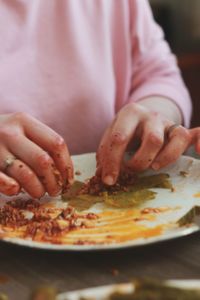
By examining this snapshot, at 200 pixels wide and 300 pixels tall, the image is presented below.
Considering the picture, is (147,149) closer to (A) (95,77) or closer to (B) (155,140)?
(B) (155,140)

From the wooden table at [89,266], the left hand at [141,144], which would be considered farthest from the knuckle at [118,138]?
the wooden table at [89,266]

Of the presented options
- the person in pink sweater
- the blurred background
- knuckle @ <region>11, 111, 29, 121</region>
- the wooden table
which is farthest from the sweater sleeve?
the blurred background

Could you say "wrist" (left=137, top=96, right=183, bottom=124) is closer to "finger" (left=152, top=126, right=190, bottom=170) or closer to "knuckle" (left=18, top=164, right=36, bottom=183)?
"finger" (left=152, top=126, right=190, bottom=170)

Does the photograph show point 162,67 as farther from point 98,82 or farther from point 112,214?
point 112,214

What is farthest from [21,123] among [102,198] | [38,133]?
[102,198]

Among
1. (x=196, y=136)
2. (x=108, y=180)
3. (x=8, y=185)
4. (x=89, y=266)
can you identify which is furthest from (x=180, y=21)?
(x=89, y=266)
